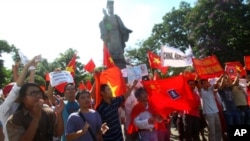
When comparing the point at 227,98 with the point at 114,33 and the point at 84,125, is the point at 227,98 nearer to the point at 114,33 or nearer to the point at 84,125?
the point at 84,125

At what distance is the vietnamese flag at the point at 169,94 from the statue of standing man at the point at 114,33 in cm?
798

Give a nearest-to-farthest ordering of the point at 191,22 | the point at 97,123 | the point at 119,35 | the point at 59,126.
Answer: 1. the point at 59,126
2. the point at 97,123
3. the point at 119,35
4. the point at 191,22

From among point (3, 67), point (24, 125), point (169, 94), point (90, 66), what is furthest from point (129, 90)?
point (3, 67)

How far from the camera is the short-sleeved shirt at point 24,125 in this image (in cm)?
325

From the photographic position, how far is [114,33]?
1509 centimetres

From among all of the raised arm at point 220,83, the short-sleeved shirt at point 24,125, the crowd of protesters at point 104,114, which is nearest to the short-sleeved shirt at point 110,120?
the crowd of protesters at point 104,114

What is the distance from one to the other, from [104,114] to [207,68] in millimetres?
3947

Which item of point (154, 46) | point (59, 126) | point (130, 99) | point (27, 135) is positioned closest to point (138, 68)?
point (130, 99)

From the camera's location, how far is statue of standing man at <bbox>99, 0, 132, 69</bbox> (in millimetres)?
14773

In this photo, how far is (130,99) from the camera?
22.6ft

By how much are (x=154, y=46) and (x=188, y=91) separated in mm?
31365

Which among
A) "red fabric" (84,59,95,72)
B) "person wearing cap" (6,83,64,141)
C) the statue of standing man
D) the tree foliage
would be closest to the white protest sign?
"red fabric" (84,59,95,72)

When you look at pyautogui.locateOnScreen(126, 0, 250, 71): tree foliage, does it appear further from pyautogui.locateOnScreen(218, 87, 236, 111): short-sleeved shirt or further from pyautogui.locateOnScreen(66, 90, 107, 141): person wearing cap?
pyautogui.locateOnScreen(66, 90, 107, 141): person wearing cap

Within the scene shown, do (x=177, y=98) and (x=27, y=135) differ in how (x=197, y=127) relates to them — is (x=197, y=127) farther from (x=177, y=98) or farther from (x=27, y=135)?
(x=27, y=135)
